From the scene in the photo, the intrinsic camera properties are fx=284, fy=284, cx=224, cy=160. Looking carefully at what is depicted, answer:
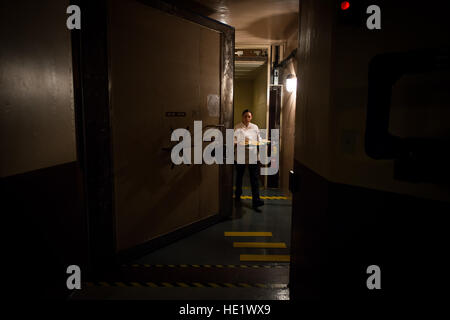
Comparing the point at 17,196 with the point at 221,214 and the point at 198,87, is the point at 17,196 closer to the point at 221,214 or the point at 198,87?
the point at 198,87

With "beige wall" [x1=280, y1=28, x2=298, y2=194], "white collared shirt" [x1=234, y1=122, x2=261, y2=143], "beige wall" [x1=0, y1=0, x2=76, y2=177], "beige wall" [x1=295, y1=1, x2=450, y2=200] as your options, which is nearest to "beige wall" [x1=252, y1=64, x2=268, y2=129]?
"beige wall" [x1=280, y1=28, x2=298, y2=194]

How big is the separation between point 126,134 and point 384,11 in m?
2.34

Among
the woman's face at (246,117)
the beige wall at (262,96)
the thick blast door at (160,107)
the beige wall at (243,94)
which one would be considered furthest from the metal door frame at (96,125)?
the beige wall at (243,94)

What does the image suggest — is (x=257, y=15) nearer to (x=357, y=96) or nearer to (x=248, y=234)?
(x=248, y=234)

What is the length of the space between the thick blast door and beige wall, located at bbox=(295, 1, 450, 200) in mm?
1727

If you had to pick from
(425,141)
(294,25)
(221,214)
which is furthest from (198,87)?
(425,141)

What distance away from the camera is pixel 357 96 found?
1.24m

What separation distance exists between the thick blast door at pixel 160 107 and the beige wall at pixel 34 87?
824 mm

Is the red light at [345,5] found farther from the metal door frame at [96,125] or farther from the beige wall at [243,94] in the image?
the beige wall at [243,94]

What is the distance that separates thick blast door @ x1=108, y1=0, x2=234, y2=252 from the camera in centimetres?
274

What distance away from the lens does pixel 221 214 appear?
412 cm

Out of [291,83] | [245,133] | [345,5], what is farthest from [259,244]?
[291,83]

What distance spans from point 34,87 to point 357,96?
159 cm

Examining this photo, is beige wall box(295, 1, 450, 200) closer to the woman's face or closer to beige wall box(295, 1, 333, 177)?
beige wall box(295, 1, 333, 177)
